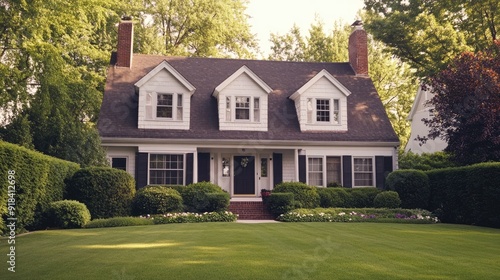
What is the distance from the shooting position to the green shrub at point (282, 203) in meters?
20.6

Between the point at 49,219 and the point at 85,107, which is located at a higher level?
the point at 85,107

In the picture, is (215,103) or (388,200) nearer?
(388,200)

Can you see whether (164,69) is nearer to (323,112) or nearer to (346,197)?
(323,112)

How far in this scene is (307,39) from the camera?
147ft

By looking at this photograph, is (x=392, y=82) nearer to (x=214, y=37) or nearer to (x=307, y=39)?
(x=307, y=39)

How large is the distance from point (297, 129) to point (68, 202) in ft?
41.8

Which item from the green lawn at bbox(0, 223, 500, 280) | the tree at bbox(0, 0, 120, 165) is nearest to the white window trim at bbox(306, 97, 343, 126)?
the tree at bbox(0, 0, 120, 165)

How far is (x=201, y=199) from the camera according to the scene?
811 inches

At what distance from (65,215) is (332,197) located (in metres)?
12.1

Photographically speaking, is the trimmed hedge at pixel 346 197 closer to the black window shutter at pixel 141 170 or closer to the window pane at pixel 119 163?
the black window shutter at pixel 141 170

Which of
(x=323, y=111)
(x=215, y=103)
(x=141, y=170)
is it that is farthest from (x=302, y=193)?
(x=141, y=170)

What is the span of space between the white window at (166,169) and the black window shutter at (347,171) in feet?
27.0

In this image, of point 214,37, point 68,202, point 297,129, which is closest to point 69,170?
point 68,202

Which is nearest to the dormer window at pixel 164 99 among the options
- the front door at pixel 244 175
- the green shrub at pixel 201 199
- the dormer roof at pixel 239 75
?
the dormer roof at pixel 239 75
